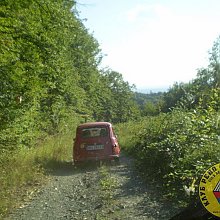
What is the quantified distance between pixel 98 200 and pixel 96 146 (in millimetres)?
5901

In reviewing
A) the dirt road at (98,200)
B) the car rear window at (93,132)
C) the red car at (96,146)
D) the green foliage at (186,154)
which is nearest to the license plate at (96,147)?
the red car at (96,146)

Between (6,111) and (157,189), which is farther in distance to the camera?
(6,111)

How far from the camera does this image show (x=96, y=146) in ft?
47.1

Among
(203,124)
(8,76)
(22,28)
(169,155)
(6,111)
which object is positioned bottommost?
(169,155)

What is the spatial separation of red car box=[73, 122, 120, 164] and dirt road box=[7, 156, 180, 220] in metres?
2.12

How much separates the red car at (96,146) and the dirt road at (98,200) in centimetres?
212

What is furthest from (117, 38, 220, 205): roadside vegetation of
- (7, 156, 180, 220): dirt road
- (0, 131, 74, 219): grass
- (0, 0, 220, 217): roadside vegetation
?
(0, 131, 74, 219): grass

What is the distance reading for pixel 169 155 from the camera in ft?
30.9

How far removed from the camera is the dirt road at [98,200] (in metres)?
7.33

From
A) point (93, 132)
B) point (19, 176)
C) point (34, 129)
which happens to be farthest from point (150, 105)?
point (19, 176)

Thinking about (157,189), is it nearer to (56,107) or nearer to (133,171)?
(133,171)

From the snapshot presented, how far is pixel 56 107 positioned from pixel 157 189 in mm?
22781

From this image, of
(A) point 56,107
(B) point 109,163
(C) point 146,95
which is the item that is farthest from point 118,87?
(C) point 146,95

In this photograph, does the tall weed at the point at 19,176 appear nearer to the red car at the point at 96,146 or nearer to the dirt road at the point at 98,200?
the dirt road at the point at 98,200
